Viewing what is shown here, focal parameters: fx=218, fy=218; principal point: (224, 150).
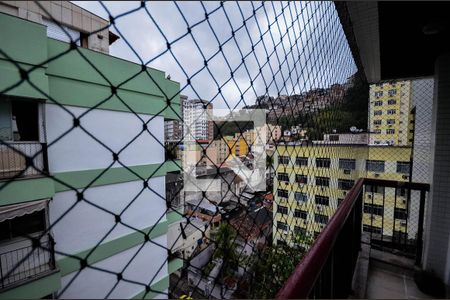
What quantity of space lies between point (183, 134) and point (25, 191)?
6.70ft

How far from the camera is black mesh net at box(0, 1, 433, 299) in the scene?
0.61 metres

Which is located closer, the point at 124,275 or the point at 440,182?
the point at 440,182

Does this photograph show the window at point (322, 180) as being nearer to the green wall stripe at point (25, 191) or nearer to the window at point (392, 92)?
the green wall stripe at point (25, 191)

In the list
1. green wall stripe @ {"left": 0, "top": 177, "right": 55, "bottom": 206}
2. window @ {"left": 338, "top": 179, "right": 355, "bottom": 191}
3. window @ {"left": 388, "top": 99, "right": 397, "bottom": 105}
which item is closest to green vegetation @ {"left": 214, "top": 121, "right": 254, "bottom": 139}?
window @ {"left": 338, "top": 179, "right": 355, "bottom": 191}

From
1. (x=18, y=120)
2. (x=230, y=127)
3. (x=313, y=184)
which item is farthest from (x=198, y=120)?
(x=18, y=120)

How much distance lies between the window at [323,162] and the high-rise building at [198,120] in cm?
92

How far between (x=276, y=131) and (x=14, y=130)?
2.13 m

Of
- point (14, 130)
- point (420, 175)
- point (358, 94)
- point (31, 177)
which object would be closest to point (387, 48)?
point (358, 94)

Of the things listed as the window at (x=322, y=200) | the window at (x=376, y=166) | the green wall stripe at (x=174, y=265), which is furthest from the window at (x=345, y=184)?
the window at (x=376, y=166)

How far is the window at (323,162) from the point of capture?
5.30ft

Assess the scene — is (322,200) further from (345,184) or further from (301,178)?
(345,184)

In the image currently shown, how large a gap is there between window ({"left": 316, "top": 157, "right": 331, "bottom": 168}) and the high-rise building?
92 centimetres

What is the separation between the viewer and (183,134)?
97cm

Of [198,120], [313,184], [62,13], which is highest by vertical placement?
[62,13]
